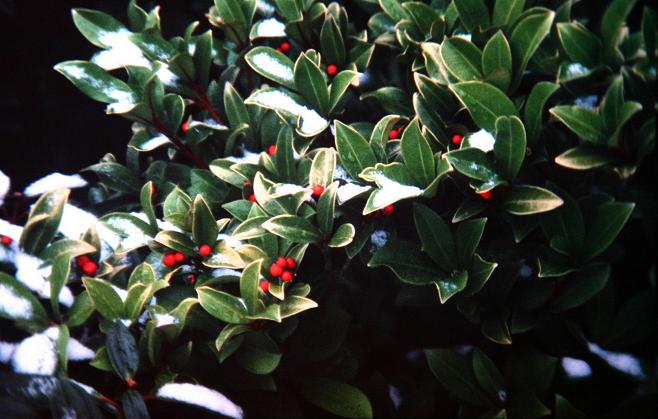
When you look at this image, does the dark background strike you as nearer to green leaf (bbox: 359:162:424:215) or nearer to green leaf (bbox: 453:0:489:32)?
green leaf (bbox: 453:0:489:32)

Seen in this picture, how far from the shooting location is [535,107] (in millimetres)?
1180

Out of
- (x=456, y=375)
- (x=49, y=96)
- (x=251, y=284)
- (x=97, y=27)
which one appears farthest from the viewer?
(x=49, y=96)

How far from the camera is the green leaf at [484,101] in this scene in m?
1.14

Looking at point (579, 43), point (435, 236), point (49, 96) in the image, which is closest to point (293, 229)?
point (435, 236)

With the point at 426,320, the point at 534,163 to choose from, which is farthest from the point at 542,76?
the point at 426,320

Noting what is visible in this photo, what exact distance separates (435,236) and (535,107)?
340 millimetres

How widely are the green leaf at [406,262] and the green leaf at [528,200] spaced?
200 millimetres

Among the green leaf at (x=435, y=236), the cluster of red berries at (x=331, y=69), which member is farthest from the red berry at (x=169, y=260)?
the cluster of red berries at (x=331, y=69)

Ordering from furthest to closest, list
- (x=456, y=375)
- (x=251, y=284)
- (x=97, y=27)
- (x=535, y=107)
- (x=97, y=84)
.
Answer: (x=97, y=27)
(x=97, y=84)
(x=456, y=375)
(x=535, y=107)
(x=251, y=284)

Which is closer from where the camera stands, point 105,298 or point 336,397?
point 105,298

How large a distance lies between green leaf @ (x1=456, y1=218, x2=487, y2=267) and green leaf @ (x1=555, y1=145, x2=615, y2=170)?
9.4 inches

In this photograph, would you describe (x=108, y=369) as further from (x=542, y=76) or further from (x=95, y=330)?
(x=542, y=76)

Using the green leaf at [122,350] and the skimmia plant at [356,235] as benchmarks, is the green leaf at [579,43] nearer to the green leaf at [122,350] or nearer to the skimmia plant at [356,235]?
the skimmia plant at [356,235]

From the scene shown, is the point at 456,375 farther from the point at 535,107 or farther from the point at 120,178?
the point at 120,178
